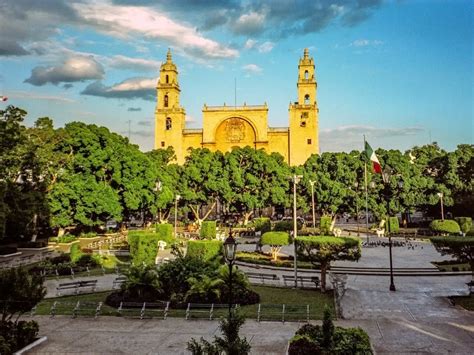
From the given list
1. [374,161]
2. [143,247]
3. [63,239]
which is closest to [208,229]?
[143,247]

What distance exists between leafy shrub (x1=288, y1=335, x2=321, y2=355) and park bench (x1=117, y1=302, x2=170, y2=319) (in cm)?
613

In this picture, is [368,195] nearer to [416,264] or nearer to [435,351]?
[416,264]

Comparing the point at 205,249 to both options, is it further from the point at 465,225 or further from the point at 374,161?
the point at 465,225

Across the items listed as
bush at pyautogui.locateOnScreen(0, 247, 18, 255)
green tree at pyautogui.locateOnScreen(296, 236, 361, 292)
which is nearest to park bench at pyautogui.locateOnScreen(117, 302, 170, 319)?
Result: green tree at pyautogui.locateOnScreen(296, 236, 361, 292)

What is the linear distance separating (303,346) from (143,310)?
6.85m

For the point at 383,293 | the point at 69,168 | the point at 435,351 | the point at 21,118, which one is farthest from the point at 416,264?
the point at 69,168

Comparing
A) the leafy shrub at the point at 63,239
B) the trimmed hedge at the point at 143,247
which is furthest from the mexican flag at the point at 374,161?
the leafy shrub at the point at 63,239

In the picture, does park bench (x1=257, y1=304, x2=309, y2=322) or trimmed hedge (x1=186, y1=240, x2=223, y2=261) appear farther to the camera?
trimmed hedge (x1=186, y1=240, x2=223, y2=261)

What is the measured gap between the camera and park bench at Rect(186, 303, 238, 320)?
1493 cm

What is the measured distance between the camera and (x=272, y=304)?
15.8 m

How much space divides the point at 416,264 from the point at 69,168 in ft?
94.5

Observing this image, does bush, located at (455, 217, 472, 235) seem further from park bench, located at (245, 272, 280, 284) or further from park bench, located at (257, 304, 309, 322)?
park bench, located at (257, 304, 309, 322)

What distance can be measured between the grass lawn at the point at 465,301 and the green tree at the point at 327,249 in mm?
4052

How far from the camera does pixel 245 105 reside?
72125 millimetres
